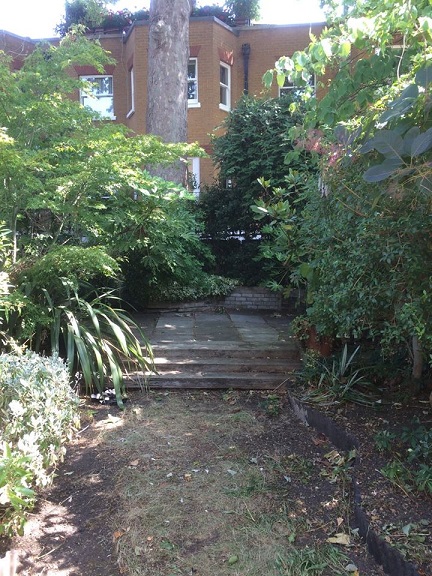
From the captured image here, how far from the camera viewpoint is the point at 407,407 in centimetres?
436

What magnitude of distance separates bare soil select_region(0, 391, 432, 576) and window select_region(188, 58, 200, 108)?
41.6ft

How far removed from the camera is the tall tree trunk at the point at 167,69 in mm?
9250

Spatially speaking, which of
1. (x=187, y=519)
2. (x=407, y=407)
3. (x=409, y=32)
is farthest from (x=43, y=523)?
(x=409, y=32)

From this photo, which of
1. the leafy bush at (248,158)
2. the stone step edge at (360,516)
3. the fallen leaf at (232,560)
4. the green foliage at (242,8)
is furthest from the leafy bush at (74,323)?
the green foliage at (242,8)

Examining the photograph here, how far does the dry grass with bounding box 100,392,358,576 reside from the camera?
109 inches

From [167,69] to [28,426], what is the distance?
800 centimetres

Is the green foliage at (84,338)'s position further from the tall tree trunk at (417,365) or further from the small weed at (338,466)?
the tall tree trunk at (417,365)

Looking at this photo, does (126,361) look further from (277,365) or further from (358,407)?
(358,407)

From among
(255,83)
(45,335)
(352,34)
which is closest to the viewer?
(352,34)

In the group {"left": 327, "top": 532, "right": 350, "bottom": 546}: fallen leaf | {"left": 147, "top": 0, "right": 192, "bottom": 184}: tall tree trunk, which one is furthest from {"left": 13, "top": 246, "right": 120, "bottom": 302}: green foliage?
{"left": 147, "top": 0, "right": 192, "bottom": 184}: tall tree trunk

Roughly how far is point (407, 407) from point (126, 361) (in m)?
2.92

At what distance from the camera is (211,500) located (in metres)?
3.32

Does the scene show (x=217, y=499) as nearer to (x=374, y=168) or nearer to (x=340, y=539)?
(x=340, y=539)

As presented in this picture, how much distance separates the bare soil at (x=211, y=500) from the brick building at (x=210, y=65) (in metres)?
11.5
